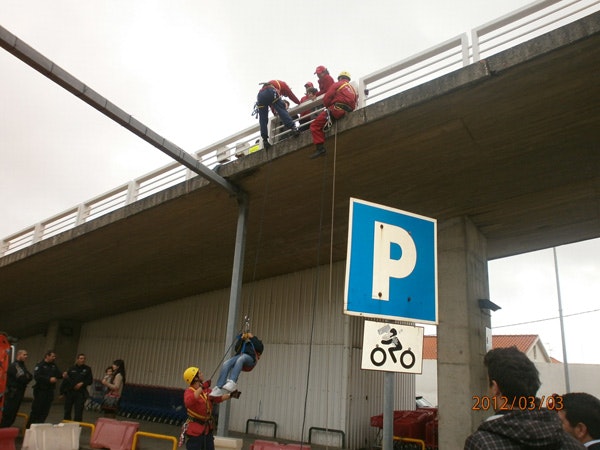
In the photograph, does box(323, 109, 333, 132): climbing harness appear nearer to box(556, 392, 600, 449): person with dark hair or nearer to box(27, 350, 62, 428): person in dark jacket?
box(556, 392, 600, 449): person with dark hair

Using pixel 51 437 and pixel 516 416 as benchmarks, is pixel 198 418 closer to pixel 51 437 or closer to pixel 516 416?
pixel 51 437

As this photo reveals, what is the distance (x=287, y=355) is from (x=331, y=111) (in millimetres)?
8156

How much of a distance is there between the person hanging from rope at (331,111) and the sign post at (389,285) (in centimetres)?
510

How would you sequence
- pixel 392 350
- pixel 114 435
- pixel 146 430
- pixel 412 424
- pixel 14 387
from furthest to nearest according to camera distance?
pixel 146 430
pixel 412 424
pixel 14 387
pixel 114 435
pixel 392 350

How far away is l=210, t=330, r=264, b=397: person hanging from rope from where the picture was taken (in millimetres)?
6539

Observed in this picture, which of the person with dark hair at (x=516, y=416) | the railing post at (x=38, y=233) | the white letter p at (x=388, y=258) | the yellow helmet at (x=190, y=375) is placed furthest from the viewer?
the railing post at (x=38, y=233)

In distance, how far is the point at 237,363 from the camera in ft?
21.9

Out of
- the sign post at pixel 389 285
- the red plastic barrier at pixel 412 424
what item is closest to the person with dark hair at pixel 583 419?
the sign post at pixel 389 285

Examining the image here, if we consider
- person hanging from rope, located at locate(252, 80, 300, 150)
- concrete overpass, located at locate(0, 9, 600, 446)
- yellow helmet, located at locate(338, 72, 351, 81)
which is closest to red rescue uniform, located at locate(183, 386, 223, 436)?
concrete overpass, located at locate(0, 9, 600, 446)

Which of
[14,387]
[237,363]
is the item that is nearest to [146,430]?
[14,387]

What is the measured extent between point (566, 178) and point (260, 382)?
987 centimetres

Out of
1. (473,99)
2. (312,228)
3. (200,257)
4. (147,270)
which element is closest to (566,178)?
(473,99)

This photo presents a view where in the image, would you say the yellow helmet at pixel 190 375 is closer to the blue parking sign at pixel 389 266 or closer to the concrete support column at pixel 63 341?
the blue parking sign at pixel 389 266

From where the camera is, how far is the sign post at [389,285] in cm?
308
